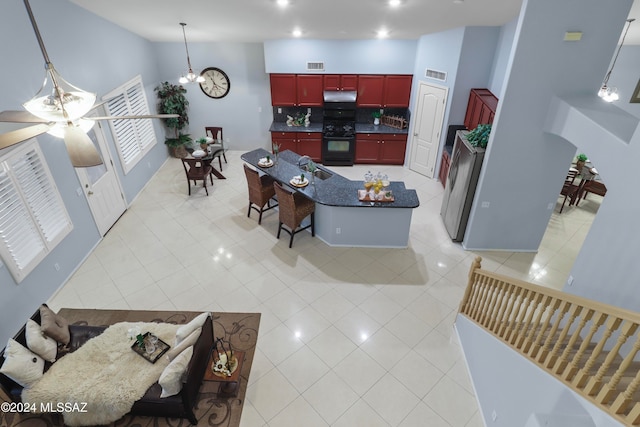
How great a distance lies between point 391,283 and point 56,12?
255 inches

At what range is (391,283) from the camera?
18.5 ft

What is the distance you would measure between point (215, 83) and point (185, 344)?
24.5 ft

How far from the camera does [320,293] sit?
548 centimetres

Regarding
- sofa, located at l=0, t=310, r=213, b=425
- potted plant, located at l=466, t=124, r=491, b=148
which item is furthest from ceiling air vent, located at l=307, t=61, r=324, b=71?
sofa, located at l=0, t=310, r=213, b=425

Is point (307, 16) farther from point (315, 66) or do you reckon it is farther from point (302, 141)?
point (302, 141)

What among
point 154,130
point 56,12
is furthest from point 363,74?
point 56,12

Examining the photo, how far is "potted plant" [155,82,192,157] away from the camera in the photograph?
29.8ft

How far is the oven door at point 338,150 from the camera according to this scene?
29.4 feet

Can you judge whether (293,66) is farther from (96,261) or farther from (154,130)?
(96,261)

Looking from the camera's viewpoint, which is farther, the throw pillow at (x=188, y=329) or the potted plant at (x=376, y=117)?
the potted plant at (x=376, y=117)

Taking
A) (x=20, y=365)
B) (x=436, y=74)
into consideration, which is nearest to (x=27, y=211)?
(x=20, y=365)

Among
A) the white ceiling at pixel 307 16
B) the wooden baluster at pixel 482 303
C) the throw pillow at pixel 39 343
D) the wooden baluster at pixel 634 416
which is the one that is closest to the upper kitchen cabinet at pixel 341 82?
the white ceiling at pixel 307 16

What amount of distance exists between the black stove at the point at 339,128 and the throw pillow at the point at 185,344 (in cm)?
614

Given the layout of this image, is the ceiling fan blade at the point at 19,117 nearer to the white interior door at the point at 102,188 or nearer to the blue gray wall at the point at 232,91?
the white interior door at the point at 102,188
